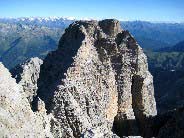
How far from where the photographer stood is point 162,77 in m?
168

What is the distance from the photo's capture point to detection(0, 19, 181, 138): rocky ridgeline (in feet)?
114

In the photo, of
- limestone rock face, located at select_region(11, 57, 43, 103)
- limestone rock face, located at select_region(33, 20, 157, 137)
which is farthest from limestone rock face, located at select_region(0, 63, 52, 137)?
limestone rock face, located at select_region(11, 57, 43, 103)

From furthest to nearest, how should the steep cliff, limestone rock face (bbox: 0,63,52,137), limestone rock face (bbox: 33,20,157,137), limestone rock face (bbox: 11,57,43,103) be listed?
limestone rock face (bbox: 11,57,43,103)
limestone rock face (bbox: 33,20,157,137)
the steep cliff
limestone rock face (bbox: 0,63,52,137)

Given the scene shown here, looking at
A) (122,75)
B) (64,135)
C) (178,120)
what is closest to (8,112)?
(64,135)

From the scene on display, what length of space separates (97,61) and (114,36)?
9.43 meters

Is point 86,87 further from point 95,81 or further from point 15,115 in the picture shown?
point 15,115

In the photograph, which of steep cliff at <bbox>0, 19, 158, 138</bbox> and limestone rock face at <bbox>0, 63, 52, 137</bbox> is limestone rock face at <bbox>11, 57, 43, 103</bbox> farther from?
limestone rock face at <bbox>0, 63, 52, 137</bbox>

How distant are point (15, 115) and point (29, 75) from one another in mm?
18923

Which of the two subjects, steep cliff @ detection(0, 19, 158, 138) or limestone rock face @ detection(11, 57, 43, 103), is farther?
limestone rock face @ detection(11, 57, 43, 103)

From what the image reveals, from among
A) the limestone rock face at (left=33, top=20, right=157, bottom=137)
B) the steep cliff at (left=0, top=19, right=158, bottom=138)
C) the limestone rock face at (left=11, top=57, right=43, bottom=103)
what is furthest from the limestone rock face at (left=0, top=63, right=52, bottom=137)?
the limestone rock face at (left=11, top=57, right=43, bottom=103)

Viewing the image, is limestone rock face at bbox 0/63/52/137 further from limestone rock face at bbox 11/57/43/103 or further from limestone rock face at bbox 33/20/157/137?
limestone rock face at bbox 11/57/43/103

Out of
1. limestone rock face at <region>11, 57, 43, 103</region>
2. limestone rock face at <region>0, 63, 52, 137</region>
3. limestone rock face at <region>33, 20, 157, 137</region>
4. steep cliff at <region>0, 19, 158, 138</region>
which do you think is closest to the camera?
limestone rock face at <region>0, 63, 52, 137</region>

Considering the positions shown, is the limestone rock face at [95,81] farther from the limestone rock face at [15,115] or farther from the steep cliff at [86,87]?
the limestone rock face at [15,115]

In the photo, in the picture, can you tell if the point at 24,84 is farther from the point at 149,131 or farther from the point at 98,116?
the point at 149,131
